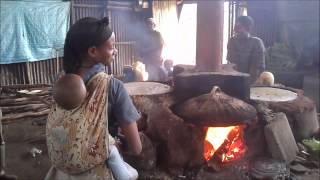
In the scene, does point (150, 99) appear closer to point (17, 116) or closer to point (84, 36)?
point (84, 36)

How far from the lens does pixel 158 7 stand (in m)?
13.7

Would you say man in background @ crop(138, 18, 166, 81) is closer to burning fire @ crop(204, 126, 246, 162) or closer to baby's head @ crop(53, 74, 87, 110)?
burning fire @ crop(204, 126, 246, 162)

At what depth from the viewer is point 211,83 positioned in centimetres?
439

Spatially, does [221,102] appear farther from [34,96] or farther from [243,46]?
[34,96]

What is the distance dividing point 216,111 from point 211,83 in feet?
1.67

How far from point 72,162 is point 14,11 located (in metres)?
7.56

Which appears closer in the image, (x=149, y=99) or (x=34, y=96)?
(x=149, y=99)

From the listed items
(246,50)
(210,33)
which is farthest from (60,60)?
(210,33)

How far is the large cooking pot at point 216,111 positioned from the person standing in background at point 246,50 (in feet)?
8.86

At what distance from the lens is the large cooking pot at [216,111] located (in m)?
4.00

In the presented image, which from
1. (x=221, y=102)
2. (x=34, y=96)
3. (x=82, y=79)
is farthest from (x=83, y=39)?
(x=34, y=96)

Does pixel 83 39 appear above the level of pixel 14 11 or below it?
below

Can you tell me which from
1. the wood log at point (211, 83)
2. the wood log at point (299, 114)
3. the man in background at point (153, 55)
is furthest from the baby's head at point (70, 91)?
the man in background at point (153, 55)

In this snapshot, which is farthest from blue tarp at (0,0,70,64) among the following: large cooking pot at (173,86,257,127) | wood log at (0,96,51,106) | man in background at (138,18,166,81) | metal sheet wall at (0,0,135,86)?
large cooking pot at (173,86,257,127)
